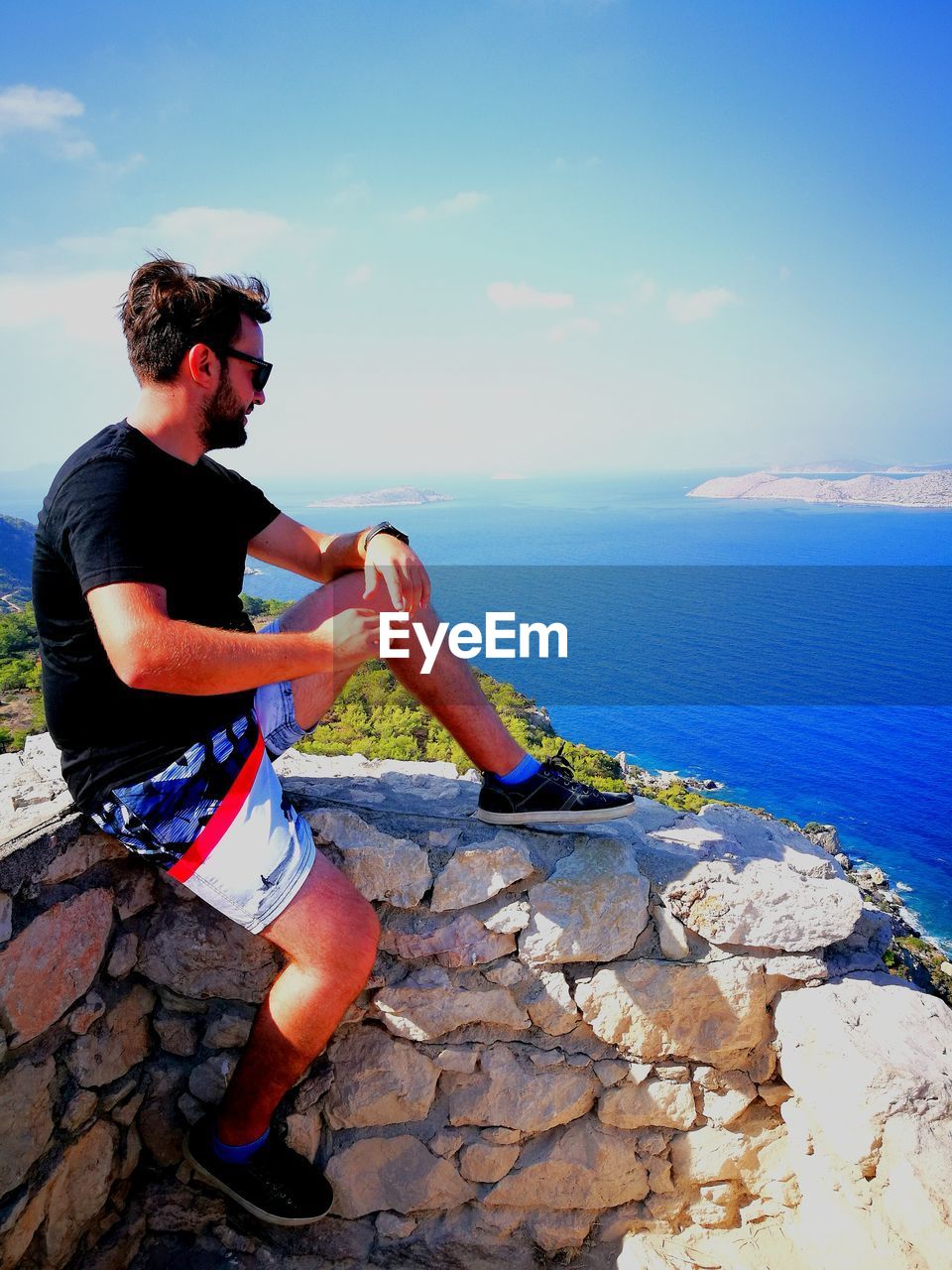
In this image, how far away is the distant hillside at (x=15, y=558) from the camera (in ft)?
27.0

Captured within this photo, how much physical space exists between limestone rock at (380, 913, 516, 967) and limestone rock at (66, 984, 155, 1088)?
33.9 inches

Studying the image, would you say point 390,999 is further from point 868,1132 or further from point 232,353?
point 232,353

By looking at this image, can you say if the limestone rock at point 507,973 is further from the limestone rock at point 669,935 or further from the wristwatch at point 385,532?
the wristwatch at point 385,532

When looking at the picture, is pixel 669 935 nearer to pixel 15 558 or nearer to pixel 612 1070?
pixel 612 1070

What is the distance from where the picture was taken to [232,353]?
2.18 meters

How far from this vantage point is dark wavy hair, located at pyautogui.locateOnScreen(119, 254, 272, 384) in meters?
2.09

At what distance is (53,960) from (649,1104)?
196 cm

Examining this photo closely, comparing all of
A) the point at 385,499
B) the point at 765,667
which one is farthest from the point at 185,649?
the point at 385,499

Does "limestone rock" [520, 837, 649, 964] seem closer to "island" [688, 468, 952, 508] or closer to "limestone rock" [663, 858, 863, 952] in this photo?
"limestone rock" [663, 858, 863, 952]

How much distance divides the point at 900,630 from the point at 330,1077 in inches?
1668

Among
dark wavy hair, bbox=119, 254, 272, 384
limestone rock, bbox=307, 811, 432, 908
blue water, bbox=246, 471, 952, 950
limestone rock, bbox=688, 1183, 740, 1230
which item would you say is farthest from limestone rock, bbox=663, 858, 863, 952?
blue water, bbox=246, 471, 952, 950

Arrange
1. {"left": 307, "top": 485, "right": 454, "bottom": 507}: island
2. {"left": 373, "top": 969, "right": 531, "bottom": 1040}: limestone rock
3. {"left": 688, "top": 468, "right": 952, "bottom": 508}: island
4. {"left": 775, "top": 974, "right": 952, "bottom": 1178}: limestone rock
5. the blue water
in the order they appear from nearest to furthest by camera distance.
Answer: {"left": 775, "top": 974, "right": 952, "bottom": 1178}: limestone rock → {"left": 373, "top": 969, "right": 531, "bottom": 1040}: limestone rock → the blue water → {"left": 307, "top": 485, "right": 454, "bottom": 507}: island → {"left": 688, "top": 468, "right": 952, "bottom": 508}: island

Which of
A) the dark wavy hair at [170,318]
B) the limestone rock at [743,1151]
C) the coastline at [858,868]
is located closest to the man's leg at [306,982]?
the limestone rock at [743,1151]

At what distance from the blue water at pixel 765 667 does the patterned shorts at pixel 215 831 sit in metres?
16.4
